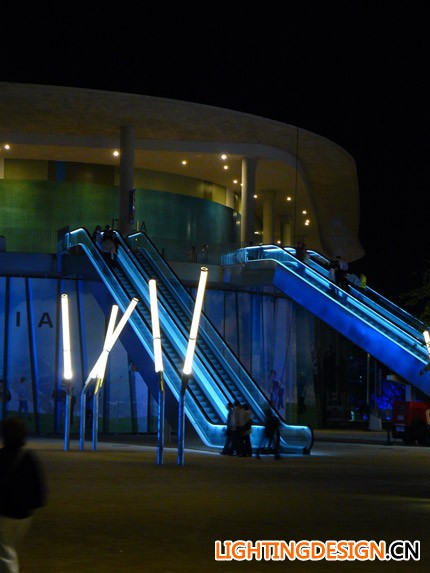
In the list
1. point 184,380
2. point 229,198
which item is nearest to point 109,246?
point 184,380

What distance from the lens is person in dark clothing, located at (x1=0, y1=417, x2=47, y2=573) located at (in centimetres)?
748

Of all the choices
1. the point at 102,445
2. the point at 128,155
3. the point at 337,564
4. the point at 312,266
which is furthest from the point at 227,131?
the point at 337,564

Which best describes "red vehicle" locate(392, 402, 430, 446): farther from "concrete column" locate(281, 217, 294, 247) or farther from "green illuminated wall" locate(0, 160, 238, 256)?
"concrete column" locate(281, 217, 294, 247)

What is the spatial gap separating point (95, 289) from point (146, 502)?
21949mm

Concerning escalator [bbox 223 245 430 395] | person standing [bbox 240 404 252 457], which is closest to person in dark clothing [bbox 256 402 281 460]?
person standing [bbox 240 404 252 457]

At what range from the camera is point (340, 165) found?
45.6 metres

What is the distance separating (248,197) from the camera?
42.4 m

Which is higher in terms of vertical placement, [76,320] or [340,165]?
[340,165]

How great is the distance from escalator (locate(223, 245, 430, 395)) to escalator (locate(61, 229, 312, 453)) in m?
4.81

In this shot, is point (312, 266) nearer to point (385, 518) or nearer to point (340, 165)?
point (340, 165)

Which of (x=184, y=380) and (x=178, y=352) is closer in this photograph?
(x=184, y=380)

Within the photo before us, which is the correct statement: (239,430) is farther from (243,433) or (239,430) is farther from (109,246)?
(109,246)

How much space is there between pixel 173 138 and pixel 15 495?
34389 mm

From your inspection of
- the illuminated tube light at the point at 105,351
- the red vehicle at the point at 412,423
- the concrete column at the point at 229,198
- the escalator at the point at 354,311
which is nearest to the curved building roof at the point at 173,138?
the concrete column at the point at 229,198
